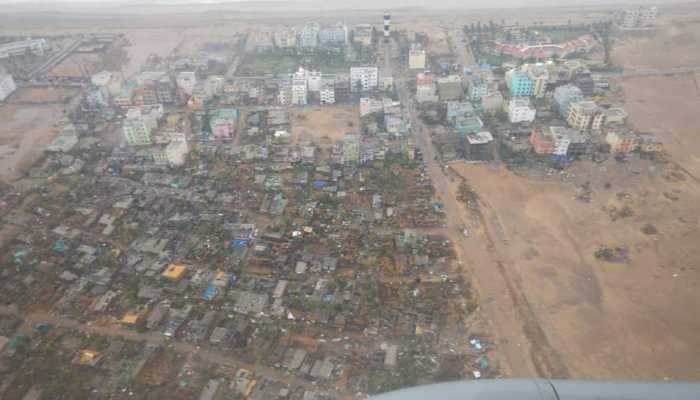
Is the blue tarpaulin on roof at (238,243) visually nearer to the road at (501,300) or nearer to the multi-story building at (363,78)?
the road at (501,300)

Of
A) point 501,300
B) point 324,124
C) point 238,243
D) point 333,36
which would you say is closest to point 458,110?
point 324,124

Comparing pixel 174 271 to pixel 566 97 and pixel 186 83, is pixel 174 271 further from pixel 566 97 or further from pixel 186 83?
pixel 566 97

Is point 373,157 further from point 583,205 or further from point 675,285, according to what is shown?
point 675,285

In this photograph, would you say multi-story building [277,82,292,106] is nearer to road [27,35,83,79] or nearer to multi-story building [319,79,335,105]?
multi-story building [319,79,335,105]

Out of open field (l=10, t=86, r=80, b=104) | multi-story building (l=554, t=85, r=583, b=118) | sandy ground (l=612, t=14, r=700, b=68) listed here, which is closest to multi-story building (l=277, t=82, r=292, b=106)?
open field (l=10, t=86, r=80, b=104)

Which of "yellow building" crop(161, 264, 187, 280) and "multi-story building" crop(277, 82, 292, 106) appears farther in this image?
"multi-story building" crop(277, 82, 292, 106)

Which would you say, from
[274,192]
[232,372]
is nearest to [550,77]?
[274,192]

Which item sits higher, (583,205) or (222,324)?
(583,205)
